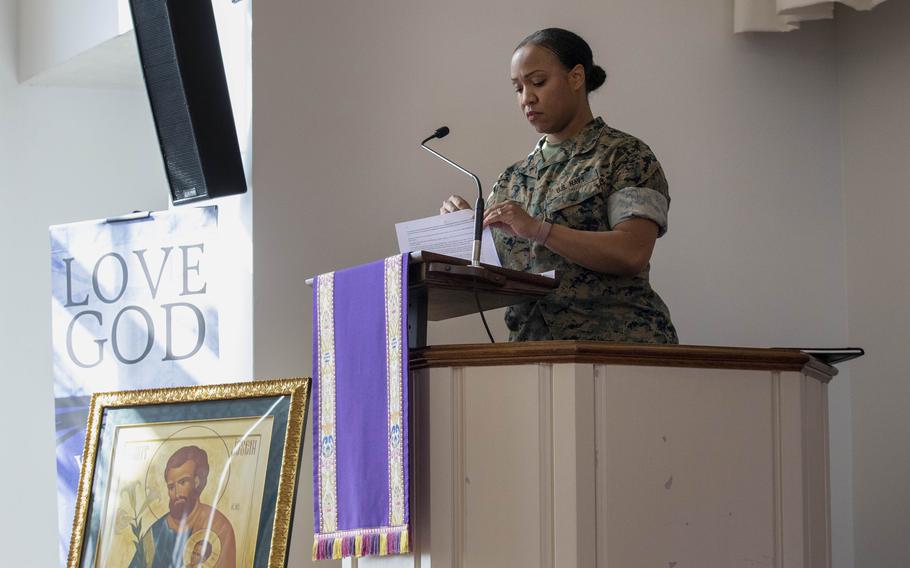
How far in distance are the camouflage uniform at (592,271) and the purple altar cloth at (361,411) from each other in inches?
19.3

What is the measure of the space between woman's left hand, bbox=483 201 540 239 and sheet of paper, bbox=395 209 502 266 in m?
0.04

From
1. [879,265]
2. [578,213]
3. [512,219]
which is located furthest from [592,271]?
[879,265]

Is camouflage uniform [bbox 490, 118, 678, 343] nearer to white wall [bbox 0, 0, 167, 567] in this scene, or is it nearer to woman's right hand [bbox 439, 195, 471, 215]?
woman's right hand [bbox 439, 195, 471, 215]

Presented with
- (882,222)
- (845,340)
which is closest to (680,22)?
(882,222)

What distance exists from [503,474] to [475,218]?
0.59m

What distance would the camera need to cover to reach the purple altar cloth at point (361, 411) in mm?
2494

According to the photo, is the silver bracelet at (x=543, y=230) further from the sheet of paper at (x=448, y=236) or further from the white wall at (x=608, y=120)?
the white wall at (x=608, y=120)

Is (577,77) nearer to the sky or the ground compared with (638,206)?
nearer to the sky

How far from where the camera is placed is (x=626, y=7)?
427 cm

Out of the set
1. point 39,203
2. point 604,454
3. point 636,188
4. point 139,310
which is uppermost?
point 39,203

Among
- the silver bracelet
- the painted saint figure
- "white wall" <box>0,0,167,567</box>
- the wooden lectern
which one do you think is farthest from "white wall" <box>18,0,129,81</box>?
the wooden lectern

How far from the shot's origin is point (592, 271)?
284 cm

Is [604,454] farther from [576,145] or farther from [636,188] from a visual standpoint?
[576,145]

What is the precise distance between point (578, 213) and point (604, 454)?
0.74m
